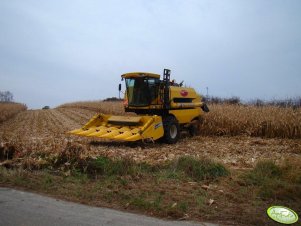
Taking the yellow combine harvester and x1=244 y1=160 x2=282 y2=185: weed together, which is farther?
the yellow combine harvester

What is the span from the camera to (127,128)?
11.7 meters

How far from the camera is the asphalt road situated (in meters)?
4.45

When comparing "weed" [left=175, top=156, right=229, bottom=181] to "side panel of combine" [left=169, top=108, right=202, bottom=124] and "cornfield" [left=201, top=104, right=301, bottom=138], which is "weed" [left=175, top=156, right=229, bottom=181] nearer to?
"side panel of combine" [left=169, top=108, right=202, bottom=124]

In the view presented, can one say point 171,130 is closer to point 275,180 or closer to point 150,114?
point 150,114

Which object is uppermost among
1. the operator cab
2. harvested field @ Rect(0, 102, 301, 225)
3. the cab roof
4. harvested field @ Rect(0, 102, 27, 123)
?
the cab roof

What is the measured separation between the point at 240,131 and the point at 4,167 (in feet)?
34.4

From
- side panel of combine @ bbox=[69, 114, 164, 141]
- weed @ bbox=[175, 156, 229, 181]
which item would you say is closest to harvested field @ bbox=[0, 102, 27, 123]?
side panel of combine @ bbox=[69, 114, 164, 141]

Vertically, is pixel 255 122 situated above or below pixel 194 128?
above

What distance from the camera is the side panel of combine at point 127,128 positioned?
11055 mm

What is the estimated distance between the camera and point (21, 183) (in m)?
6.19

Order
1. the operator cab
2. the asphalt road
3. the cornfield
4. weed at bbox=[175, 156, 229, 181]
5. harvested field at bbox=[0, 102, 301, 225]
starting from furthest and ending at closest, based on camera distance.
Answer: the cornfield, the operator cab, weed at bbox=[175, 156, 229, 181], harvested field at bbox=[0, 102, 301, 225], the asphalt road

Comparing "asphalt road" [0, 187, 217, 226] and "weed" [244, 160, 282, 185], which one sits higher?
"weed" [244, 160, 282, 185]

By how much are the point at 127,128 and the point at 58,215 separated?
7127 millimetres

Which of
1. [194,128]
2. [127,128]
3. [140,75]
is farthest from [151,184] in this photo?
[194,128]
